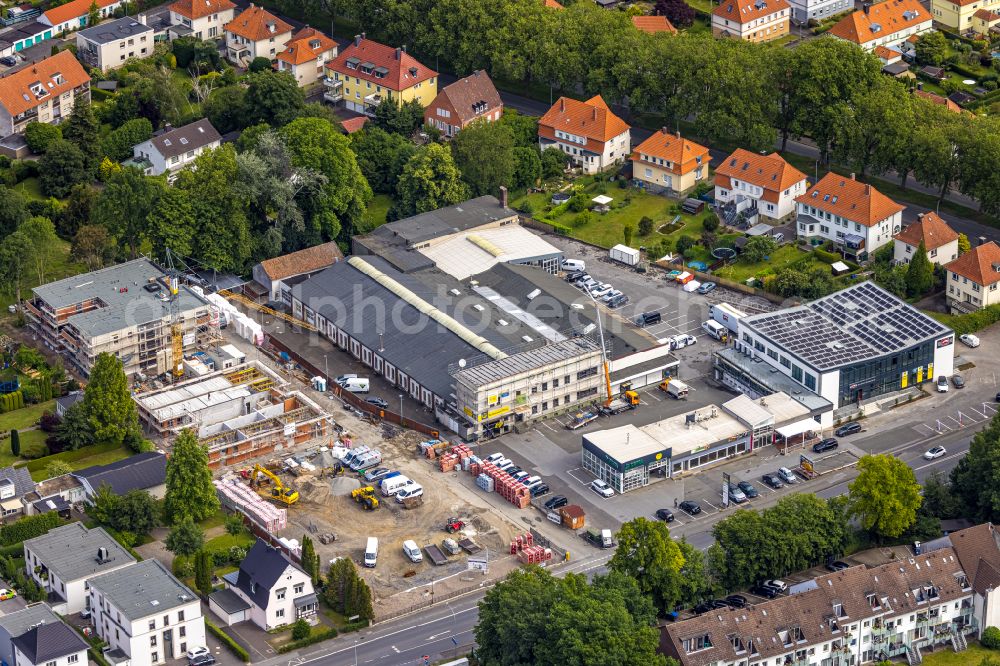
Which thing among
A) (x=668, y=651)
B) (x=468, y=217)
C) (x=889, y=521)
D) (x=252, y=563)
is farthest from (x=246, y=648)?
(x=468, y=217)

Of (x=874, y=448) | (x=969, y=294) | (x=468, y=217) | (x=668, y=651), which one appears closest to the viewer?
(x=668, y=651)

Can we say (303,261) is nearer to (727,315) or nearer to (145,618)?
(727,315)

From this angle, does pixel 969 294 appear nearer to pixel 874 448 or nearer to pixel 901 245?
pixel 901 245

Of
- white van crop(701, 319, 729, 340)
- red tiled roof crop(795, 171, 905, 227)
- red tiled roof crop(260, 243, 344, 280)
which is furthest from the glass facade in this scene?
red tiled roof crop(260, 243, 344, 280)

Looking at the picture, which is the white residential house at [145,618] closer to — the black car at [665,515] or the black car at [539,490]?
the black car at [539,490]

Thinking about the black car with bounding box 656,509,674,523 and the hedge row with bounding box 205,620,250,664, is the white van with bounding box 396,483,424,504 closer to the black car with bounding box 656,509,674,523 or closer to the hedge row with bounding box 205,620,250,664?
the black car with bounding box 656,509,674,523

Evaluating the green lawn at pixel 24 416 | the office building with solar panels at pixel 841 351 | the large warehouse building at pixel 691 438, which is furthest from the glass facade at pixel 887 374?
the green lawn at pixel 24 416
